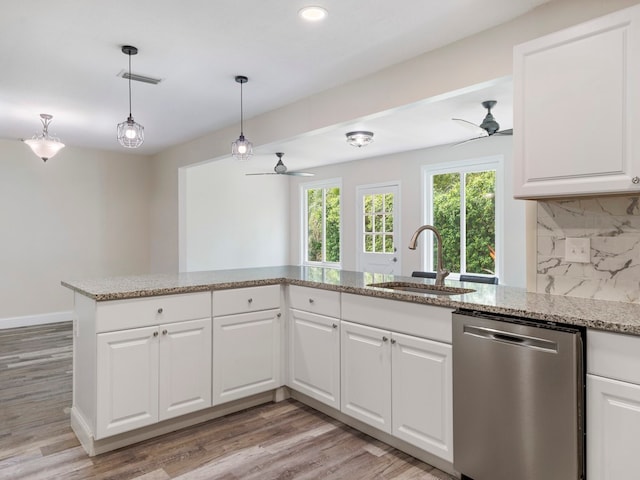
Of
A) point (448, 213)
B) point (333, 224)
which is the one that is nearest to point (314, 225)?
point (333, 224)

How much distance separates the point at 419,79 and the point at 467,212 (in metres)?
3.03

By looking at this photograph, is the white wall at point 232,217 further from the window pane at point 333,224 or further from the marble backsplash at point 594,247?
the marble backsplash at point 594,247

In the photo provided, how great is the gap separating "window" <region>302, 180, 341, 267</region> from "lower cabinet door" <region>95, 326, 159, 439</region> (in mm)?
4907

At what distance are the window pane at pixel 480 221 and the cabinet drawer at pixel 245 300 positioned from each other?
328cm

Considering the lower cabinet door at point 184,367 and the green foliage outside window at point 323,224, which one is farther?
the green foliage outside window at point 323,224

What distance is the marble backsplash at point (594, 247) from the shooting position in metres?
2.03

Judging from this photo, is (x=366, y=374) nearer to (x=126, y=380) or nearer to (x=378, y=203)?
(x=126, y=380)

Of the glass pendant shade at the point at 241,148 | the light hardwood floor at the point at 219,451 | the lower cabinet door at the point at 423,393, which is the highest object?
the glass pendant shade at the point at 241,148

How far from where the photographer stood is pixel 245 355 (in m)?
2.90

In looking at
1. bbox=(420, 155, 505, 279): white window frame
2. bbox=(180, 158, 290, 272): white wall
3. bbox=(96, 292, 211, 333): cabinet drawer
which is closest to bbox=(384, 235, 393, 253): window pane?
bbox=(420, 155, 505, 279): white window frame

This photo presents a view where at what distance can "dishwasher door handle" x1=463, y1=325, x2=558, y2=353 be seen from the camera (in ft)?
5.62

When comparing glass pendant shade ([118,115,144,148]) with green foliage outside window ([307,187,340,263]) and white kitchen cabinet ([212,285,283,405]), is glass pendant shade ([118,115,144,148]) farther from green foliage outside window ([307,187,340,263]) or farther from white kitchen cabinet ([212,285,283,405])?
green foliage outside window ([307,187,340,263])

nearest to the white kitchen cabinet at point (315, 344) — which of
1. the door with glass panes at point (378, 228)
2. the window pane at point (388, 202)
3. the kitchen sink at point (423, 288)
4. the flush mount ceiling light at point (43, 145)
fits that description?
the kitchen sink at point (423, 288)

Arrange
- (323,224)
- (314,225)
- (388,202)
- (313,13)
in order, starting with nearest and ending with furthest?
(313,13) → (388,202) → (323,224) → (314,225)
